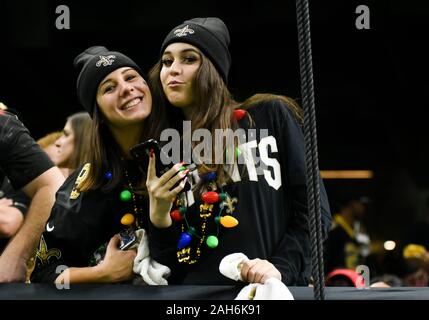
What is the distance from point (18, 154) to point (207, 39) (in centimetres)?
60

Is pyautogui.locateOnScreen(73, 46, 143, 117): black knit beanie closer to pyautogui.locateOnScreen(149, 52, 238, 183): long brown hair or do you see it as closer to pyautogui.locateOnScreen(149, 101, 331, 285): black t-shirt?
pyautogui.locateOnScreen(149, 52, 238, 183): long brown hair

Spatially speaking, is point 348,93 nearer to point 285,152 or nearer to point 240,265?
point 285,152

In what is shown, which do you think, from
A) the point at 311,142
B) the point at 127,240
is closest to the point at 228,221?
the point at 127,240

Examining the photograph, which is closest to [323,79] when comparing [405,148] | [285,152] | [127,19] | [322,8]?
[322,8]

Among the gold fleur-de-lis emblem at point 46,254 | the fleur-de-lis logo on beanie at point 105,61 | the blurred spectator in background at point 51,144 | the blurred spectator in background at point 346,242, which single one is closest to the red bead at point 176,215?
the gold fleur-de-lis emblem at point 46,254

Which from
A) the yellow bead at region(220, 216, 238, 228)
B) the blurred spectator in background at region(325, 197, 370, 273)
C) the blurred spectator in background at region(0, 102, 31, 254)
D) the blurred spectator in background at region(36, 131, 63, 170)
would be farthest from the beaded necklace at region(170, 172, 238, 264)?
the blurred spectator in background at region(325, 197, 370, 273)

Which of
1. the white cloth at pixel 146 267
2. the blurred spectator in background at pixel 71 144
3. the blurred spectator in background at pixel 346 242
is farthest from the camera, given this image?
the blurred spectator in background at pixel 346 242

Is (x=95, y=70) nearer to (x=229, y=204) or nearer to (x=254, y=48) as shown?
(x=229, y=204)

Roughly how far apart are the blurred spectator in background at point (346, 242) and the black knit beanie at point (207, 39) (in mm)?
2383

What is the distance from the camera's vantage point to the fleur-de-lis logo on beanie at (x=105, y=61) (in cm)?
218

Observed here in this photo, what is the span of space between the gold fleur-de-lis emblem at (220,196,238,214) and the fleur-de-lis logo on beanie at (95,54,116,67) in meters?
0.48

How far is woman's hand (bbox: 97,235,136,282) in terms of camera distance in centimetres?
208

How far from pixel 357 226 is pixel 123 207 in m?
4.48

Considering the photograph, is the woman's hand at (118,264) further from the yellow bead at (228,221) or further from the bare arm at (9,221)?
the bare arm at (9,221)
